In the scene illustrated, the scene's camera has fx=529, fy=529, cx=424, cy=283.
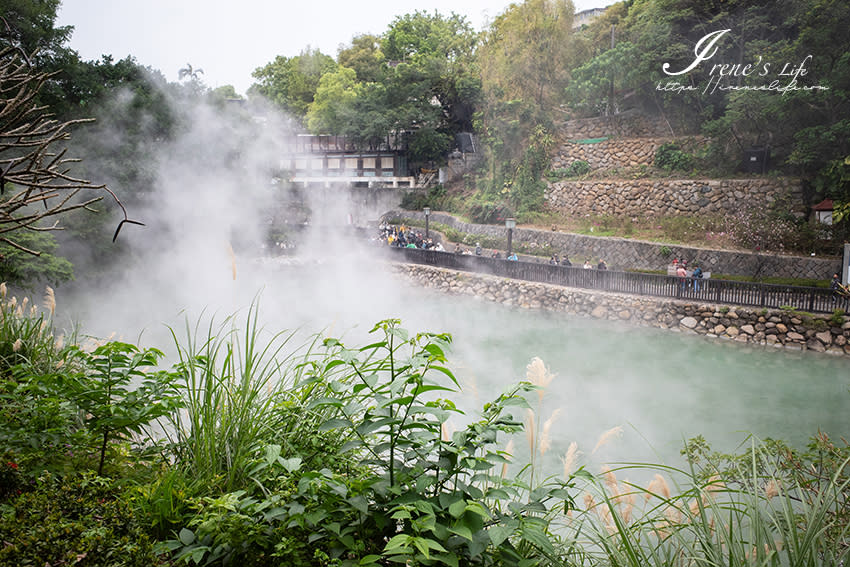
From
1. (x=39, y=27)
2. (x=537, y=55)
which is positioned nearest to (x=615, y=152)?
(x=537, y=55)

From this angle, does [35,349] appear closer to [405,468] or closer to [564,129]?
[405,468]

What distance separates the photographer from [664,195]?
16.1 m

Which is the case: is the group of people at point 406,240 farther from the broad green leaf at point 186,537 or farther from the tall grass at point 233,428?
the broad green leaf at point 186,537

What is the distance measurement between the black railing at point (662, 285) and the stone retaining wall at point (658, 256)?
2.58 m

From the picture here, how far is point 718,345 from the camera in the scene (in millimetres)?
10109

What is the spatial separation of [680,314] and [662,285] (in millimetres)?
824

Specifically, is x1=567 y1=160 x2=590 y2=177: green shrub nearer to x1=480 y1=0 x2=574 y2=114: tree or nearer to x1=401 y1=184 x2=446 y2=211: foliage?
x1=480 y1=0 x2=574 y2=114: tree

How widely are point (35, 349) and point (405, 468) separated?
8.38 feet

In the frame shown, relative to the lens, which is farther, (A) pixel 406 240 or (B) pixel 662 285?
(A) pixel 406 240

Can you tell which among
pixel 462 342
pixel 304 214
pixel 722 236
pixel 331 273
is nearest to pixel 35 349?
pixel 462 342

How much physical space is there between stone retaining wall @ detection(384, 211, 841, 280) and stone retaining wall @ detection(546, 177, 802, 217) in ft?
5.88

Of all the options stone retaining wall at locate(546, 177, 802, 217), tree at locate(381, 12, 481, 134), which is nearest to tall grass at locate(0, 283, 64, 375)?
stone retaining wall at locate(546, 177, 802, 217)

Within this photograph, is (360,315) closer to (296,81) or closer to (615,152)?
(615,152)

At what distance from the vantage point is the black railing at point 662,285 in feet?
32.7
